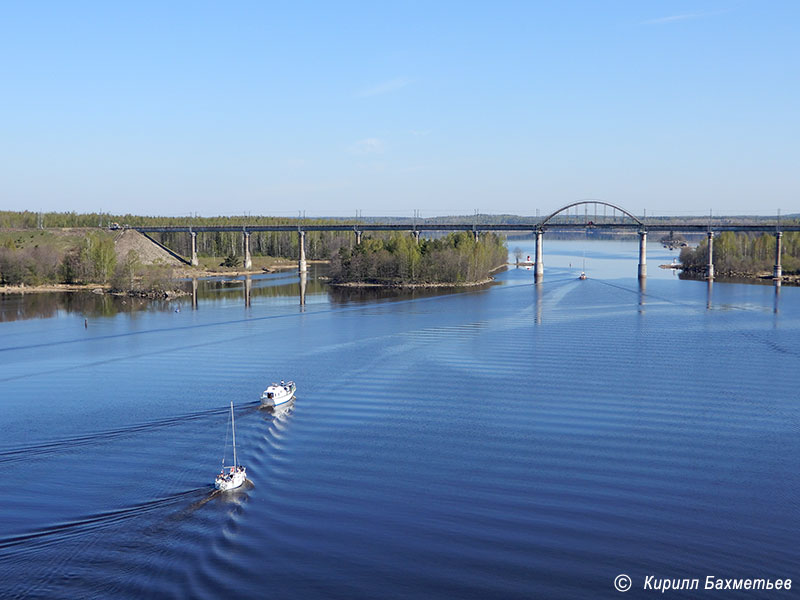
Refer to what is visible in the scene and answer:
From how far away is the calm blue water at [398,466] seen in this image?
51.3ft

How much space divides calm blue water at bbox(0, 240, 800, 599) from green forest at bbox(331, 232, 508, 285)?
141 ft

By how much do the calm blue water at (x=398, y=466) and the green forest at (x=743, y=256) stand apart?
66336mm

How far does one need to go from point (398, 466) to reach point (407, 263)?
218ft

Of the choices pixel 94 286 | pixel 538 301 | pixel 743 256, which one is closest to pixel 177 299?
pixel 94 286

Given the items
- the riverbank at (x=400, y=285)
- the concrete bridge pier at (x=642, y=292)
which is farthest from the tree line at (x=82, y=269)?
the concrete bridge pier at (x=642, y=292)

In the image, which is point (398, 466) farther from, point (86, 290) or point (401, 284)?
point (86, 290)

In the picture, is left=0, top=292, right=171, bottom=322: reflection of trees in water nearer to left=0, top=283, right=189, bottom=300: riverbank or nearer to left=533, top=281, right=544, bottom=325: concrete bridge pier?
left=0, top=283, right=189, bottom=300: riverbank

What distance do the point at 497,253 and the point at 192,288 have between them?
59596 mm

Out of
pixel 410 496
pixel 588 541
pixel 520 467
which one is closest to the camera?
pixel 588 541

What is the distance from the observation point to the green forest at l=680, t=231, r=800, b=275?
10425cm

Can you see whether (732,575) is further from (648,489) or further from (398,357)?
(398,357)

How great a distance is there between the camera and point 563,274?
363 feet

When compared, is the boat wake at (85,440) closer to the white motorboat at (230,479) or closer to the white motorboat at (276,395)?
the white motorboat at (276,395)

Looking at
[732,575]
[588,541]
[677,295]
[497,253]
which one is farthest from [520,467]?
[497,253]
